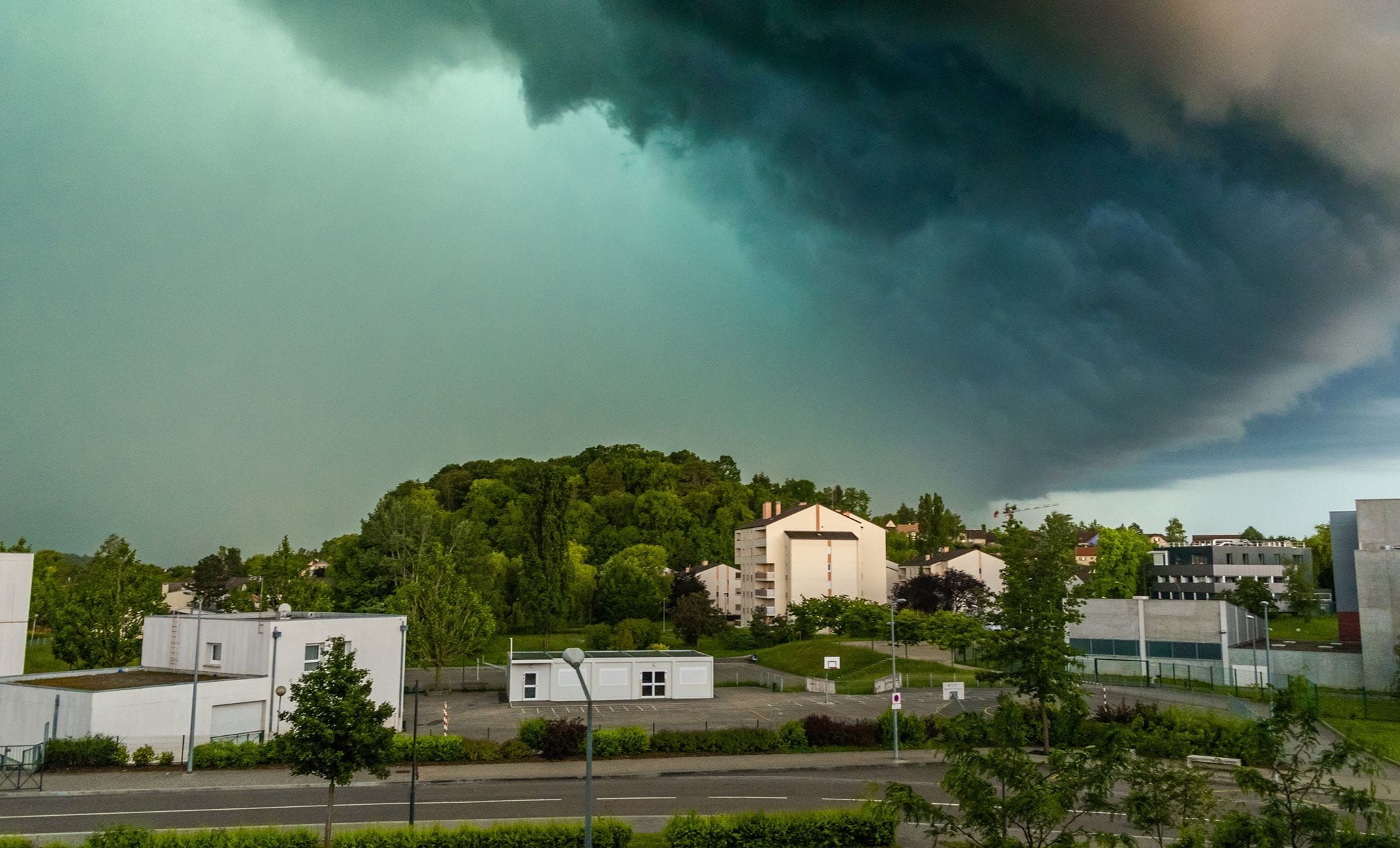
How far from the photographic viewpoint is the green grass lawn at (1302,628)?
246 feet

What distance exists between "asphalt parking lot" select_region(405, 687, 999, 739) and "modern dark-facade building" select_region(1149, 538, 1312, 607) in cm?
7101

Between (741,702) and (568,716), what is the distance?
10853 mm

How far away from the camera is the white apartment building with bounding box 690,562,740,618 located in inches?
4107

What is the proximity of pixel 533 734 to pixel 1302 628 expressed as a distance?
7908 cm

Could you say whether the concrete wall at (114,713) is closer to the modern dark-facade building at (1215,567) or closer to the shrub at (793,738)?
the shrub at (793,738)

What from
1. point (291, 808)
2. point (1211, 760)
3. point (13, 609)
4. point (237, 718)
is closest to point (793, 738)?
point (1211, 760)

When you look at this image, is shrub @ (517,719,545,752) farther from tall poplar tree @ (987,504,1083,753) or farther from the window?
the window

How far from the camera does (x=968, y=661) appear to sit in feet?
220

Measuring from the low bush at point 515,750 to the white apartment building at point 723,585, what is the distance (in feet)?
229

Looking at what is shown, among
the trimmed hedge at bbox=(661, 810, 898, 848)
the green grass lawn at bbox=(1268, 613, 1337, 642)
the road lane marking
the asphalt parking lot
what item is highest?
the green grass lawn at bbox=(1268, 613, 1337, 642)

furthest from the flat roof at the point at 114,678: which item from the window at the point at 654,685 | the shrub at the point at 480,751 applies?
the window at the point at 654,685

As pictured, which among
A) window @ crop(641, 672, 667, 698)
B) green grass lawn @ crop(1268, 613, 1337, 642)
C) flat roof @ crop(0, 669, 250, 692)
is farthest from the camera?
green grass lawn @ crop(1268, 613, 1337, 642)

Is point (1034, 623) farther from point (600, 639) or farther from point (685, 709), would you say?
point (600, 639)

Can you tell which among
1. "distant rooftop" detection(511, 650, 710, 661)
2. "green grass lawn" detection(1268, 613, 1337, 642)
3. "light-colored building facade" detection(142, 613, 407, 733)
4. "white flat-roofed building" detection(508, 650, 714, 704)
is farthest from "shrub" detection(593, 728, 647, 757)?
"green grass lawn" detection(1268, 613, 1337, 642)
